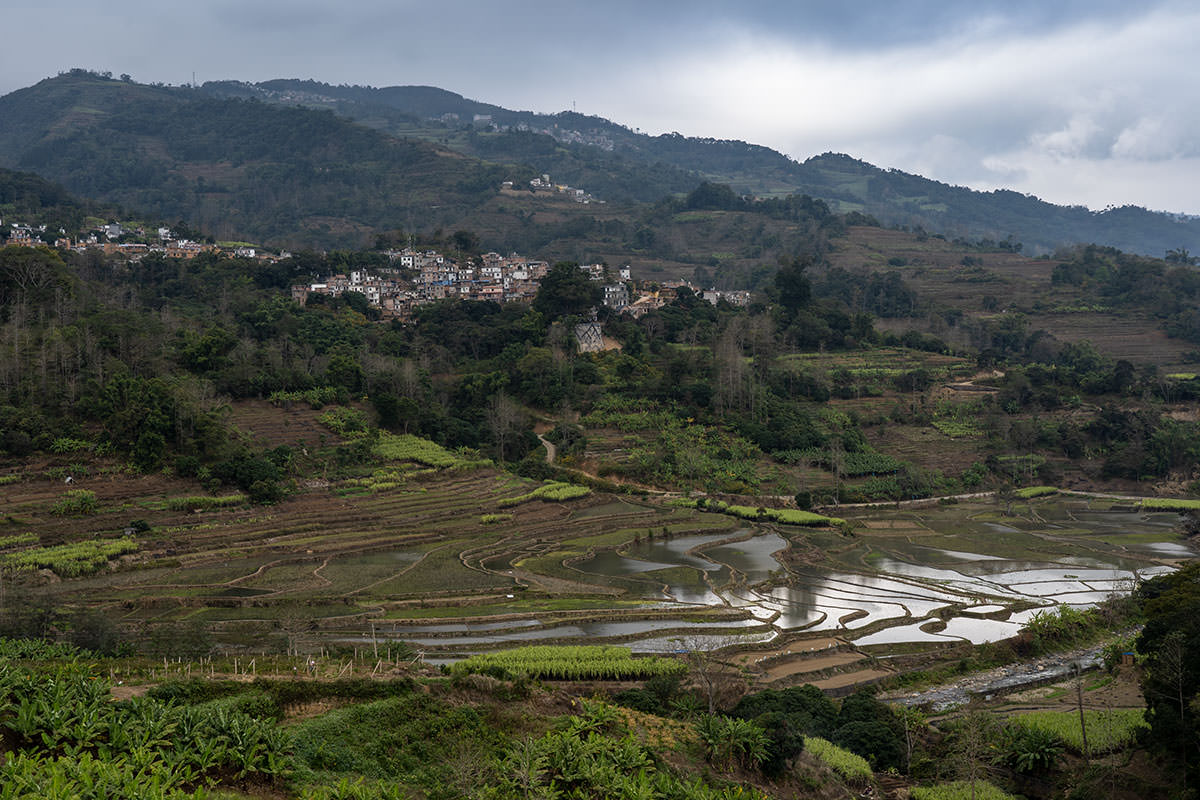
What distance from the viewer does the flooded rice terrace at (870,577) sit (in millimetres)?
23672

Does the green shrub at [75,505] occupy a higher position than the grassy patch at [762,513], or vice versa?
the green shrub at [75,505]

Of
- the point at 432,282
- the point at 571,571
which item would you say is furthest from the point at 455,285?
the point at 571,571

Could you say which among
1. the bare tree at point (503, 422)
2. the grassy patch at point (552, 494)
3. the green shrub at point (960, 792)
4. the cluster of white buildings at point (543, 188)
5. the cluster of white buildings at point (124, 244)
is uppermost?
the cluster of white buildings at point (543, 188)

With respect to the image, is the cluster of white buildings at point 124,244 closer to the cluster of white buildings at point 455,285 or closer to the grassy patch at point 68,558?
the cluster of white buildings at point 455,285

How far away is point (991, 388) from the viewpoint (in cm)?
5453

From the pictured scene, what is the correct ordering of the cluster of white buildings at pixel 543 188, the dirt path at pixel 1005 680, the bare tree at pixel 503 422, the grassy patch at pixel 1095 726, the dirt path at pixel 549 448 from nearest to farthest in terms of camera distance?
the grassy patch at pixel 1095 726
the dirt path at pixel 1005 680
the dirt path at pixel 549 448
the bare tree at pixel 503 422
the cluster of white buildings at pixel 543 188

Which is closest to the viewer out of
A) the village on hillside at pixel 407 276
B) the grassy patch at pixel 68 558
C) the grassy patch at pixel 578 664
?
the grassy patch at pixel 578 664

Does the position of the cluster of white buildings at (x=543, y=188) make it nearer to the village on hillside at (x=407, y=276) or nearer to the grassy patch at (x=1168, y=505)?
the village on hillside at (x=407, y=276)

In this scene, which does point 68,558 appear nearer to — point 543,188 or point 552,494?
point 552,494

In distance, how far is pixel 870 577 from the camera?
30.1 m

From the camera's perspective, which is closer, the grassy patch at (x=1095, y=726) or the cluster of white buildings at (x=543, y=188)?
the grassy patch at (x=1095, y=726)

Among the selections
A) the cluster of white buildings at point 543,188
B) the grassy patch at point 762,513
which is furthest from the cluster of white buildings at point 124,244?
the cluster of white buildings at point 543,188

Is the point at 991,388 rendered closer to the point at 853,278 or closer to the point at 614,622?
the point at 853,278

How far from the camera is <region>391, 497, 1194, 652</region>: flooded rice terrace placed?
23.7m
